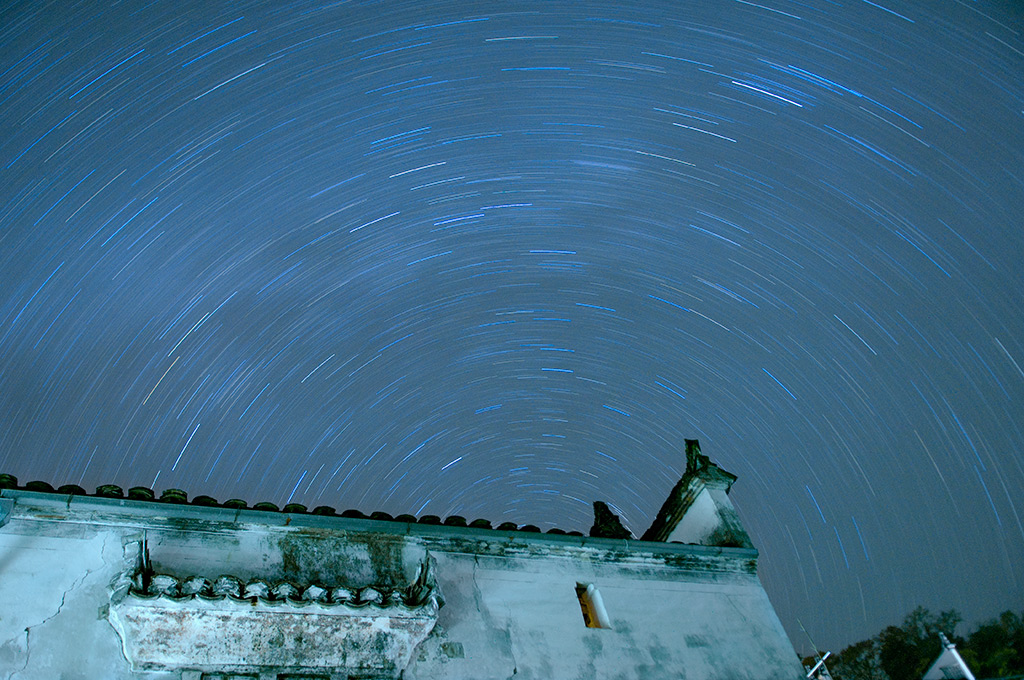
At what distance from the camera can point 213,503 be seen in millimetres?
9250

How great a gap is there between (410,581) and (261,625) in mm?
2303

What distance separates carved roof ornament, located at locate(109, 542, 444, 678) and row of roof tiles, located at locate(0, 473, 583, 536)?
49.1 inches

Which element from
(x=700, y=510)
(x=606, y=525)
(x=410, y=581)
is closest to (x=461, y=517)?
(x=410, y=581)

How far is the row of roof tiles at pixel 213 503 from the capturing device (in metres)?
8.70

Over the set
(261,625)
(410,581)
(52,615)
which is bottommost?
(261,625)

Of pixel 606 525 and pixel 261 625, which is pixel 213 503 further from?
pixel 606 525

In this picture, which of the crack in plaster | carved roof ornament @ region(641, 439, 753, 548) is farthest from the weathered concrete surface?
carved roof ornament @ region(641, 439, 753, 548)

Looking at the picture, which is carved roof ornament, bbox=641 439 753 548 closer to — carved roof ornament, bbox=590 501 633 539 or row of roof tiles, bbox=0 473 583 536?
carved roof ornament, bbox=590 501 633 539

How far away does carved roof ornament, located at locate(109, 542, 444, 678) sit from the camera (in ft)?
24.2

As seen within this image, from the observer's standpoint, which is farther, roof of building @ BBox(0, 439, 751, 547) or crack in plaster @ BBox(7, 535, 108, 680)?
roof of building @ BBox(0, 439, 751, 547)

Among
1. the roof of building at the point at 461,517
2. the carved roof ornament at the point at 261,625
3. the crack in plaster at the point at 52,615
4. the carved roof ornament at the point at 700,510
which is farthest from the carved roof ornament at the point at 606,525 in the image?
the crack in plaster at the point at 52,615

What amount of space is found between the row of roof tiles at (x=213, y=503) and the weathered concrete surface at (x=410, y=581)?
0.17 meters

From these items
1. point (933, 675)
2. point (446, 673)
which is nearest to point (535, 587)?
point (446, 673)

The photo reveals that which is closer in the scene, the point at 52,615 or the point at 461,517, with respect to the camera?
the point at 52,615
